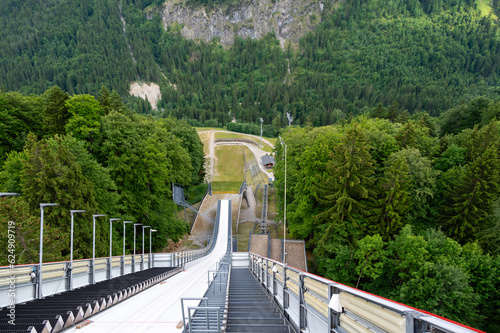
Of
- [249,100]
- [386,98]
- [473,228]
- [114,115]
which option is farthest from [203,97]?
[473,228]

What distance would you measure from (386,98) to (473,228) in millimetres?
143737

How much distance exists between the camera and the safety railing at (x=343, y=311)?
2631mm

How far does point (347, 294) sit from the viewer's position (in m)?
4.14

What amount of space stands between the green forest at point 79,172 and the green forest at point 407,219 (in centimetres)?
1748

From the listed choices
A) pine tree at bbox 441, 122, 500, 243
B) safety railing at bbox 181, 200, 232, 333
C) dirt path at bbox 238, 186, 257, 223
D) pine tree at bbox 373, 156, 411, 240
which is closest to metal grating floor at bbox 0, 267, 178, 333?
safety railing at bbox 181, 200, 232, 333

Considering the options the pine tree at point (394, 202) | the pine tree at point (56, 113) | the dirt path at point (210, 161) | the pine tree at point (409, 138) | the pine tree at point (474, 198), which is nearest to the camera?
the pine tree at point (394, 202)

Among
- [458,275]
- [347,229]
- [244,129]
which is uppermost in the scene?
[244,129]

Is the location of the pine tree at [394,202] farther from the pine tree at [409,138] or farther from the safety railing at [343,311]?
the safety railing at [343,311]

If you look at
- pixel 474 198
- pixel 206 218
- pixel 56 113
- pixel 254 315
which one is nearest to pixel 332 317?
pixel 254 315

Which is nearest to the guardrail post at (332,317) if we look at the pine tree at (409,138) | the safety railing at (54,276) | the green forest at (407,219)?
the safety railing at (54,276)

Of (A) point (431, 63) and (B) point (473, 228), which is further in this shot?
(A) point (431, 63)

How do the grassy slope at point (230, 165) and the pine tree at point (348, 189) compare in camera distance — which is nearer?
the pine tree at point (348, 189)

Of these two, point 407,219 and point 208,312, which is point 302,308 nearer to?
point 208,312

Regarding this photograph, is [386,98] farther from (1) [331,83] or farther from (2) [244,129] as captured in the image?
(2) [244,129]
